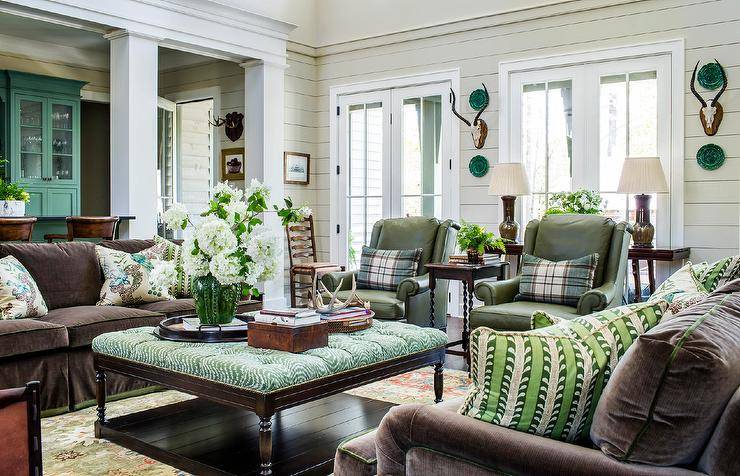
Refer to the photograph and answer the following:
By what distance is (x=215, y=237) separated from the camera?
3.12 m

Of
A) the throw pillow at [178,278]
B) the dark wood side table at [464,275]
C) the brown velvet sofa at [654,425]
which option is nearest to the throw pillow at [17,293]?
the throw pillow at [178,278]

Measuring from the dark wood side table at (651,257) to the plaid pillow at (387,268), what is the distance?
1.60 metres

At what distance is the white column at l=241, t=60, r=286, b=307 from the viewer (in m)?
7.14

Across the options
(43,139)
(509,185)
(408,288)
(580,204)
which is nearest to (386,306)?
(408,288)

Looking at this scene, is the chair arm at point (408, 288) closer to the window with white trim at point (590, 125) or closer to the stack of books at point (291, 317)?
the window with white trim at point (590, 125)

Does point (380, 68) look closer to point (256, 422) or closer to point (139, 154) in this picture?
point (139, 154)

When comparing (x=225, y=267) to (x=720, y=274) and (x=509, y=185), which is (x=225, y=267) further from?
(x=509, y=185)

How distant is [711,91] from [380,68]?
10.7ft

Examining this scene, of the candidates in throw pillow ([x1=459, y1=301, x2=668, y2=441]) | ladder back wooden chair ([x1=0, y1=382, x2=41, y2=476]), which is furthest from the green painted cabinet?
throw pillow ([x1=459, y1=301, x2=668, y2=441])

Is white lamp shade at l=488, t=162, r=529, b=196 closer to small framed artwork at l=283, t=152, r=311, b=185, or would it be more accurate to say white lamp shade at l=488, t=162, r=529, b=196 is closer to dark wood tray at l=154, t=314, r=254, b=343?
small framed artwork at l=283, t=152, r=311, b=185

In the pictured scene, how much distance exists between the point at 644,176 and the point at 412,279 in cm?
192

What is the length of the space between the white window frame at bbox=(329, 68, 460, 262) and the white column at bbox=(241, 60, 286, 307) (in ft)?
2.13

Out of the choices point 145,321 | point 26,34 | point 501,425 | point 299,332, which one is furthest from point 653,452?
point 26,34

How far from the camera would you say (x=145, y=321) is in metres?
4.07
